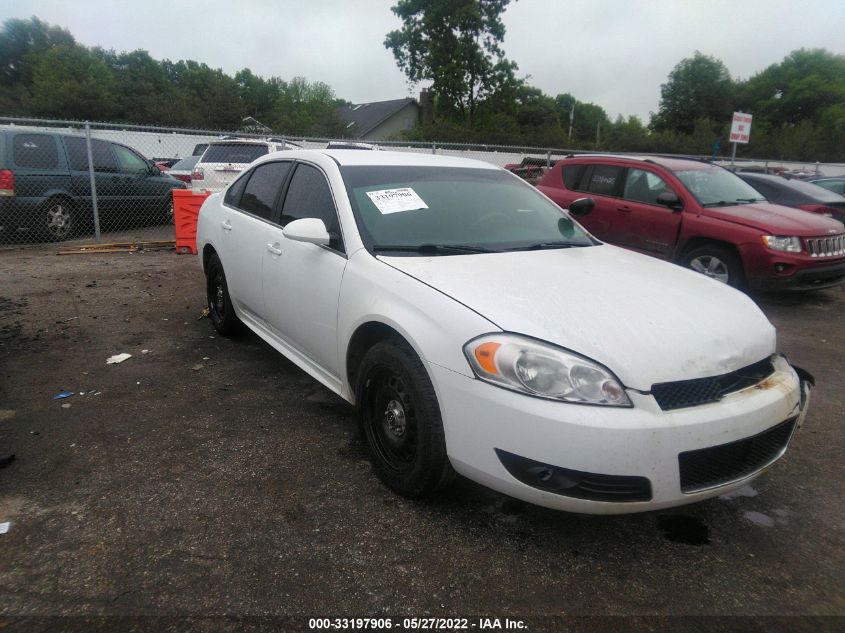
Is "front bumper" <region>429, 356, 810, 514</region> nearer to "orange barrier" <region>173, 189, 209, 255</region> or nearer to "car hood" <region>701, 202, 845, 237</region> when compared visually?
"car hood" <region>701, 202, 845, 237</region>

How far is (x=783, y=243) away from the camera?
6.23 meters

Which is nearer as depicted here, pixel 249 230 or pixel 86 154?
pixel 249 230

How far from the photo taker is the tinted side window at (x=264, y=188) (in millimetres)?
3986

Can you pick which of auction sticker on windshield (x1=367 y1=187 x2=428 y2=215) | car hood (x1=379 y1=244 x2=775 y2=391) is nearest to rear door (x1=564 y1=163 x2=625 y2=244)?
car hood (x1=379 y1=244 x2=775 y2=391)

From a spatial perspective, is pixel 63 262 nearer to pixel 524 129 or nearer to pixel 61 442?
pixel 61 442

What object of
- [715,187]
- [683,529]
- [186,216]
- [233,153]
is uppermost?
[233,153]

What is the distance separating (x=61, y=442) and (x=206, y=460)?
88cm

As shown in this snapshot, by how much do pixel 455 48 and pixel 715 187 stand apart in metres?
37.0

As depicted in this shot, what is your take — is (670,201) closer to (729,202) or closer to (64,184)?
(729,202)

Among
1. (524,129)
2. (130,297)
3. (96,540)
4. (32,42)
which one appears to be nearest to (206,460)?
(96,540)

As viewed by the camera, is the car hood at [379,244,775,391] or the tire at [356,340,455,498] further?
the tire at [356,340,455,498]

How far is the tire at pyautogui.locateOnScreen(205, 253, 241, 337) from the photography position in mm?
4699

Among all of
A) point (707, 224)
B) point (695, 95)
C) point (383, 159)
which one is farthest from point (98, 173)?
point (695, 95)

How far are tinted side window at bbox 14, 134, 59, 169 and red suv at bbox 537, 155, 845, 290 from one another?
299 inches
